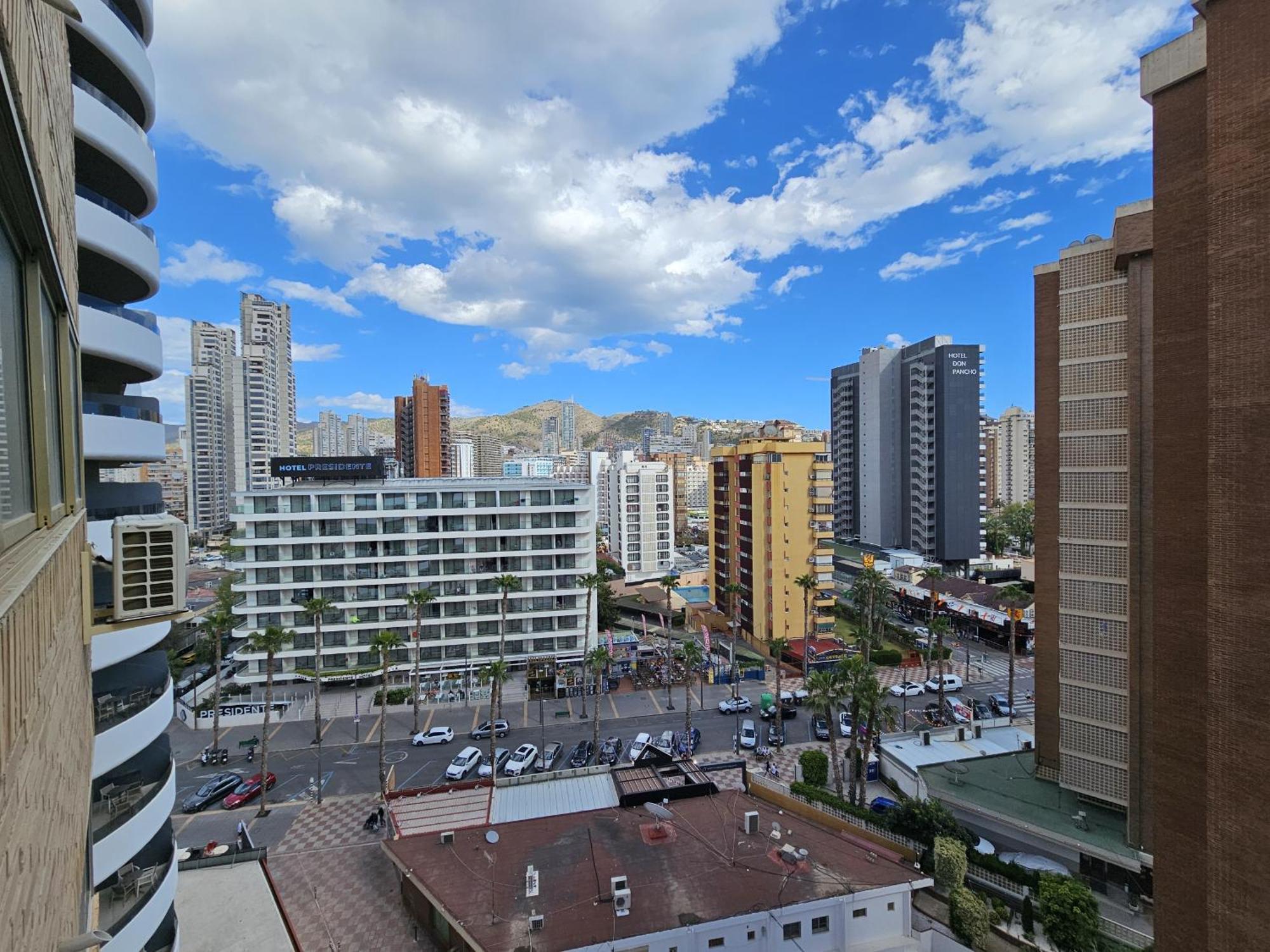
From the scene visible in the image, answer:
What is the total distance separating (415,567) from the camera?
151ft

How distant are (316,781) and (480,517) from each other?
20.1 m

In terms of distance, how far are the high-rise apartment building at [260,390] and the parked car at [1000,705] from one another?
12207 centimetres

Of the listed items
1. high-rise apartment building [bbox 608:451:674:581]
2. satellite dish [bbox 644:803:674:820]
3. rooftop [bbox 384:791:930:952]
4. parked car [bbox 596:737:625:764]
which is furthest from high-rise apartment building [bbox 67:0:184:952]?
high-rise apartment building [bbox 608:451:674:581]

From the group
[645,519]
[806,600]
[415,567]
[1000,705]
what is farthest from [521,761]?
[645,519]

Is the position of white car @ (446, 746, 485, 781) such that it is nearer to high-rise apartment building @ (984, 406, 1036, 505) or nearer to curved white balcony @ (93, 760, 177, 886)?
curved white balcony @ (93, 760, 177, 886)

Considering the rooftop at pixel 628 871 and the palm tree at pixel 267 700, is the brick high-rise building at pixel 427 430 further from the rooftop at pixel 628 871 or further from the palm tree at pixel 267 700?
the rooftop at pixel 628 871

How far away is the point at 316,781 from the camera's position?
3306 centimetres

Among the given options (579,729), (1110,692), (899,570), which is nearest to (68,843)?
(1110,692)

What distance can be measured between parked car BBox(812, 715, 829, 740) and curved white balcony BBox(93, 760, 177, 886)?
33.4 m

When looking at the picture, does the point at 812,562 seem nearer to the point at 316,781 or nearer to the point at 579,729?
the point at 579,729

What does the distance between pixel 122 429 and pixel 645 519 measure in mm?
74028

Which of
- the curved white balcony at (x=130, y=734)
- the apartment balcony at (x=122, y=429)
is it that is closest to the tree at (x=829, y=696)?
the curved white balcony at (x=130, y=734)

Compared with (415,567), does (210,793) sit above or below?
below

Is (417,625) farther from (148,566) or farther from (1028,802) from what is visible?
(148,566)
